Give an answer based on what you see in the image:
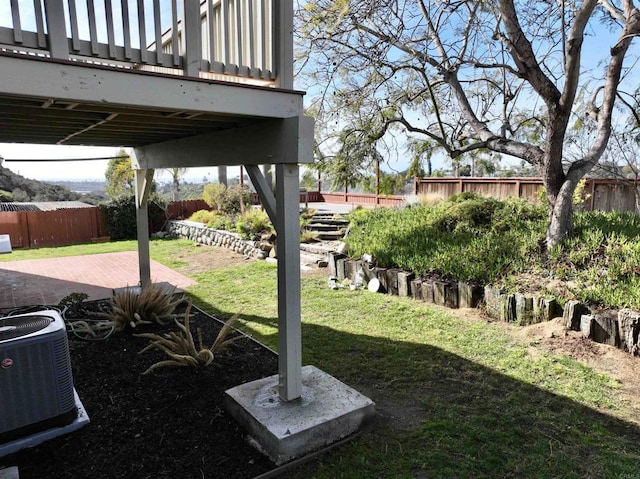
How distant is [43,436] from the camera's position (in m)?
2.82

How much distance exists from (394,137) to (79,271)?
23.5ft

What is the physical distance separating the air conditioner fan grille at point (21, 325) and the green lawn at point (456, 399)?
200 cm

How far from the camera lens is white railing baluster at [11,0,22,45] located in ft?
6.61

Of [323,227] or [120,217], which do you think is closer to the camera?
[323,227]

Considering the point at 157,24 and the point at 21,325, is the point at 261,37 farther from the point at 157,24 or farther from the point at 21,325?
the point at 21,325

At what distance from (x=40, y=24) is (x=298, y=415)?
2747 mm

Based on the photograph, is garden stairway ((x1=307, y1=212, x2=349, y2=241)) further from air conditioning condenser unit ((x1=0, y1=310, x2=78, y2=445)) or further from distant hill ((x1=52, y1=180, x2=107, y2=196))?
distant hill ((x1=52, y1=180, x2=107, y2=196))

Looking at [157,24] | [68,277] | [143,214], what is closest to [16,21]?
[157,24]

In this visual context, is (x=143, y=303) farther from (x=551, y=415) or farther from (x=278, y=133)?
(x=551, y=415)

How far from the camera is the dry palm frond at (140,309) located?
4.95 metres

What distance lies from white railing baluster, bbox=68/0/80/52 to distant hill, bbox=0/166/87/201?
28.2 m

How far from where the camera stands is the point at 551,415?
10.5 ft

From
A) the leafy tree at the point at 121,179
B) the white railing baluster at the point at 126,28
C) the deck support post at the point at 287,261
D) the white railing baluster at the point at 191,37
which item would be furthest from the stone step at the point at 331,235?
the leafy tree at the point at 121,179

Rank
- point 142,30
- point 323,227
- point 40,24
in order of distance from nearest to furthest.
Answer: point 40,24 → point 142,30 → point 323,227
